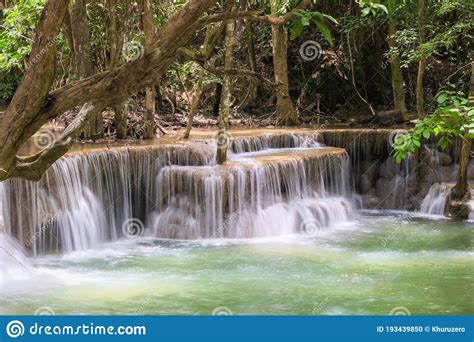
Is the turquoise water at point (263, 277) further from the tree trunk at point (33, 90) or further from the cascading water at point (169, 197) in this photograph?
the tree trunk at point (33, 90)

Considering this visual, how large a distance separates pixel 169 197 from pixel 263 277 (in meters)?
3.53

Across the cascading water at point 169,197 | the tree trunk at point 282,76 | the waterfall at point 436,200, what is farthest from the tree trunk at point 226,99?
the tree trunk at point 282,76

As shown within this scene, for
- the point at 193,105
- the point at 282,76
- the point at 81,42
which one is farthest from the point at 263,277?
the point at 282,76

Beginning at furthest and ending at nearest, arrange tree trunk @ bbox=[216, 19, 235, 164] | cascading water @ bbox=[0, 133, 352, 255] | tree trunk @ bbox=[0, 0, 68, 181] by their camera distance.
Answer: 1. tree trunk @ bbox=[216, 19, 235, 164]
2. cascading water @ bbox=[0, 133, 352, 255]
3. tree trunk @ bbox=[0, 0, 68, 181]

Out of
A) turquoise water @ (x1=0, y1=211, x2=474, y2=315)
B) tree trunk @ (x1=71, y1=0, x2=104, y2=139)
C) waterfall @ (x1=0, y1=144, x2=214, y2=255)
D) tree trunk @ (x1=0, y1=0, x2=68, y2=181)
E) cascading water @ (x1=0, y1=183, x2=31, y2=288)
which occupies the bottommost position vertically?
turquoise water @ (x1=0, y1=211, x2=474, y2=315)

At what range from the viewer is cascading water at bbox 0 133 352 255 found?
35.0ft

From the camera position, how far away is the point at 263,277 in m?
9.09

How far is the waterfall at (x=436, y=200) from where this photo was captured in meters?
13.7

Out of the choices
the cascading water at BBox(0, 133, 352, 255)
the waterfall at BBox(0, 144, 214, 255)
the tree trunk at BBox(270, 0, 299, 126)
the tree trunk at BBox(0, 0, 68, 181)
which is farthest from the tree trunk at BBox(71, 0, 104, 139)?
the tree trunk at BBox(0, 0, 68, 181)

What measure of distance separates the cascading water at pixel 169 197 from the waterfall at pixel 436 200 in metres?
1.58

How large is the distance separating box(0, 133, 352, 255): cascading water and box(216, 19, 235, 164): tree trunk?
0.28 m

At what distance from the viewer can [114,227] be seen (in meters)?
11.8

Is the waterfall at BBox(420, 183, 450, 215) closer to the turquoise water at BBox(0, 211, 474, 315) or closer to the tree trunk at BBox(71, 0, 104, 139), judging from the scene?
the turquoise water at BBox(0, 211, 474, 315)

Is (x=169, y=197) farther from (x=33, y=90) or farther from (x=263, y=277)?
(x=33, y=90)
